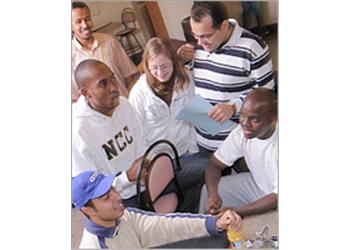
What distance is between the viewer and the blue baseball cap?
1646mm

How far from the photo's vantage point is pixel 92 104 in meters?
1.65

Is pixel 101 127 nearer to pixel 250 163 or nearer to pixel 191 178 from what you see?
pixel 191 178

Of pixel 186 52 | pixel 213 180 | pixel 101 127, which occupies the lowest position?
pixel 213 180

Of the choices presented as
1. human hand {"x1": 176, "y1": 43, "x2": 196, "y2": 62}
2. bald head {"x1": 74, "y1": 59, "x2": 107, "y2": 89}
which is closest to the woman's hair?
human hand {"x1": 176, "y1": 43, "x2": 196, "y2": 62}

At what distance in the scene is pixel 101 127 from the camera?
1649 mm

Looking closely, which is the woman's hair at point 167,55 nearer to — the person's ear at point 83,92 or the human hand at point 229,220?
the person's ear at point 83,92

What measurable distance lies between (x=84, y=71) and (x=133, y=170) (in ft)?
1.02

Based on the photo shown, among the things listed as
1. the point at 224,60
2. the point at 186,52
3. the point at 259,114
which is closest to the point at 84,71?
the point at 186,52

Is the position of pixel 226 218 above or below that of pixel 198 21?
below

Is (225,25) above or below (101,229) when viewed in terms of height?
above
